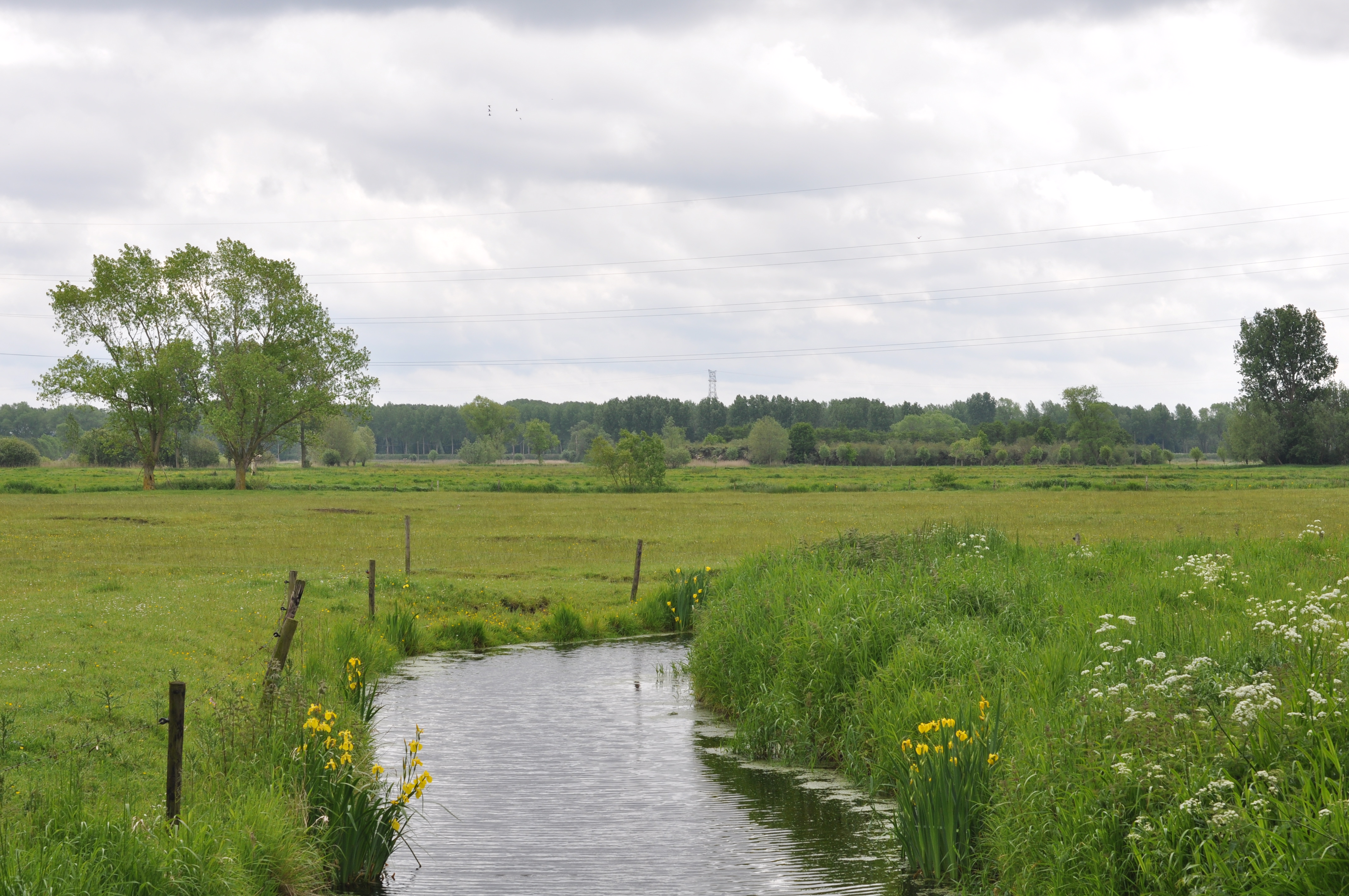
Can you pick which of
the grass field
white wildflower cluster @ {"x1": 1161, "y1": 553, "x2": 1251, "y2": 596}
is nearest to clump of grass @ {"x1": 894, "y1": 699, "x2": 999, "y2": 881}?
the grass field

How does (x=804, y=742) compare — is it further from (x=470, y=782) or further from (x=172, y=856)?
(x=172, y=856)

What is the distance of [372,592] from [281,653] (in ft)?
39.4

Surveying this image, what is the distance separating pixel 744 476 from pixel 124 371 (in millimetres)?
63942

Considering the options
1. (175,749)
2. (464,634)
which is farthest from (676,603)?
(175,749)

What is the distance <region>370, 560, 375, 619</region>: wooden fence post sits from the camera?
23797 millimetres

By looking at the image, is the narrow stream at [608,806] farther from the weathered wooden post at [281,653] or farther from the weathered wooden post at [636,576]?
the weathered wooden post at [636,576]

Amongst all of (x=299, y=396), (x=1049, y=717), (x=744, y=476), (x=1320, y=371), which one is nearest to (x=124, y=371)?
(x=299, y=396)

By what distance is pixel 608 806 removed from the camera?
480 inches

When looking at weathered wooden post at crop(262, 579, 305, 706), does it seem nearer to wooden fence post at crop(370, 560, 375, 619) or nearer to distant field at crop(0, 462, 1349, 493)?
wooden fence post at crop(370, 560, 375, 619)

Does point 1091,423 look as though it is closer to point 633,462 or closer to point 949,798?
point 633,462

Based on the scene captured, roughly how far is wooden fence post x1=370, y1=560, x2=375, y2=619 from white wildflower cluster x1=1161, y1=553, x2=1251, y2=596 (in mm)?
16712

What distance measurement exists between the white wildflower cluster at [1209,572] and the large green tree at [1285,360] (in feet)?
474

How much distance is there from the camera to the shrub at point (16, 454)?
116 metres

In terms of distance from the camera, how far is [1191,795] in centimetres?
729
